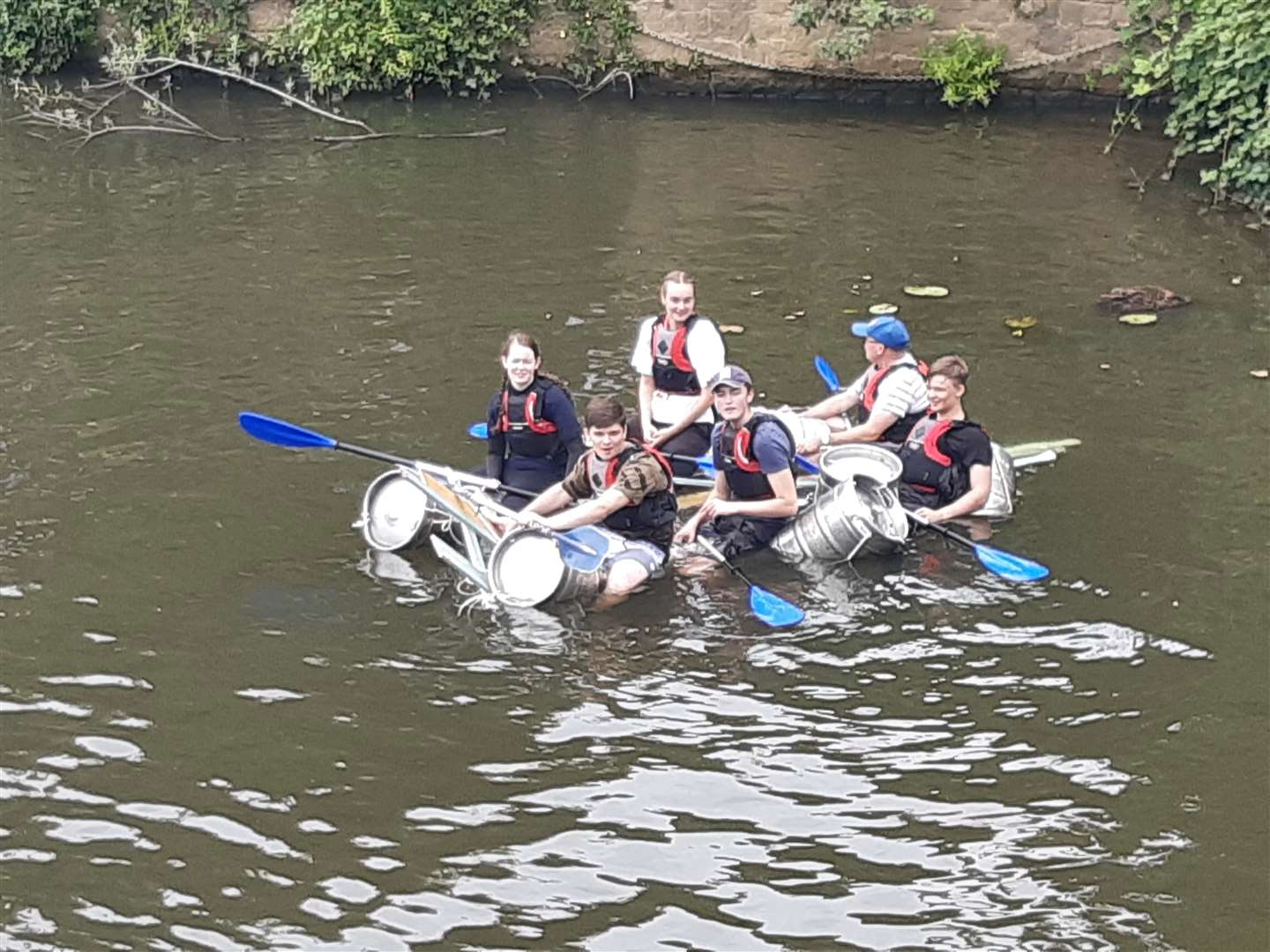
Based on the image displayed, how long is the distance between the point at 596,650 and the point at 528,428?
1.52 metres

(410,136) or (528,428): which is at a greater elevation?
(410,136)

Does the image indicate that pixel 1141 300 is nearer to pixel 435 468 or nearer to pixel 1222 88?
pixel 1222 88

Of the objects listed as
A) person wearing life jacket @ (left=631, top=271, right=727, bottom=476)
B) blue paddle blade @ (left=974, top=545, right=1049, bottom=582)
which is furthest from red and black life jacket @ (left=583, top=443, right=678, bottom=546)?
blue paddle blade @ (left=974, top=545, right=1049, bottom=582)

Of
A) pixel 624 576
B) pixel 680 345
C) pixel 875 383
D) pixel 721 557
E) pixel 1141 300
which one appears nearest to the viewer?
pixel 624 576

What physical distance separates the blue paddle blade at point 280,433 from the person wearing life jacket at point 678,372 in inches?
74.5

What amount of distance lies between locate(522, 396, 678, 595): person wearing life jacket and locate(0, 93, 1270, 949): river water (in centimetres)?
23

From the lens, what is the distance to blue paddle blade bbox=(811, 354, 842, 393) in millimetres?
10695

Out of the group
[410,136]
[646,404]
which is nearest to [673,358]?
[646,404]

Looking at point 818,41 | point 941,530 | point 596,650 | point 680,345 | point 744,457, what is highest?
point 818,41

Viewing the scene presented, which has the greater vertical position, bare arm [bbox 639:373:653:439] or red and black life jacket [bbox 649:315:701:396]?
red and black life jacket [bbox 649:315:701:396]

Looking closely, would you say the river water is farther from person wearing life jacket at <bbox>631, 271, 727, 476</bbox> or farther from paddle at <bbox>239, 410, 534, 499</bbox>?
person wearing life jacket at <bbox>631, 271, 727, 476</bbox>

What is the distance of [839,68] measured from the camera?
62.2 feet

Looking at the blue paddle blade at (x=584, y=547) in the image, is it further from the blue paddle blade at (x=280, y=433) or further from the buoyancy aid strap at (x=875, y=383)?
the buoyancy aid strap at (x=875, y=383)

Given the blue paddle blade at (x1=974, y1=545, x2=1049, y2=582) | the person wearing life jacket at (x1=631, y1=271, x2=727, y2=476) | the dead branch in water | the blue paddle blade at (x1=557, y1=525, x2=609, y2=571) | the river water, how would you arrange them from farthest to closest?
the dead branch in water, the person wearing life jacket at (x1=631, y1=271, x2=727, y2=476), the blue paddle blade at (x1=974, y1=545, x2=1049, y2=582), the blue paddle blade at (x1=557, y1=525, x2=609, y2=571), the river water
